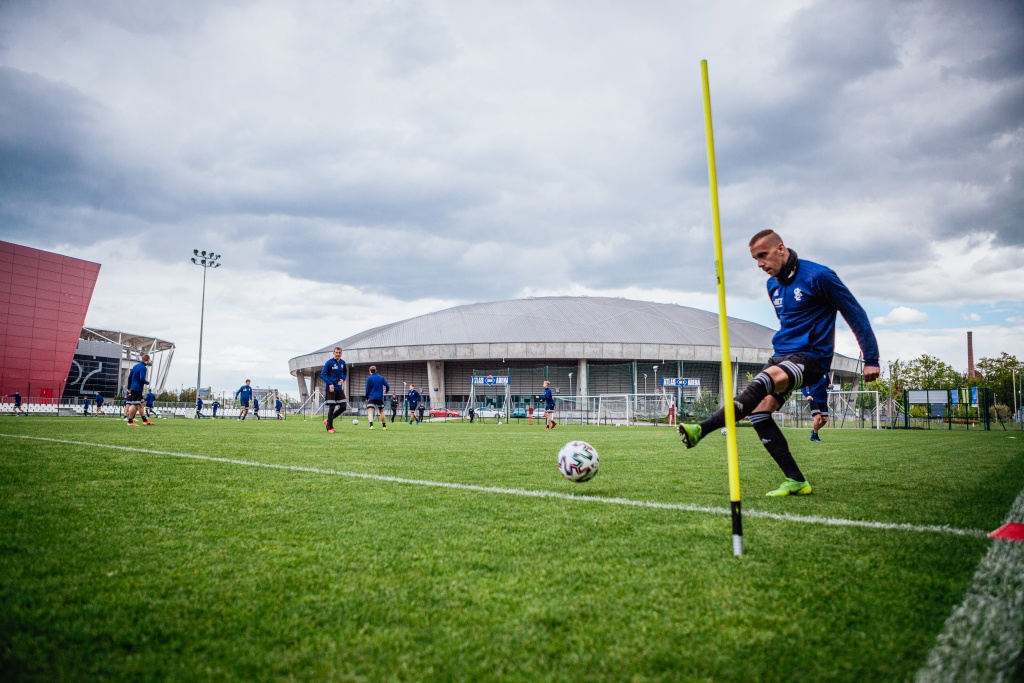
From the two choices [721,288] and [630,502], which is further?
[630,502]

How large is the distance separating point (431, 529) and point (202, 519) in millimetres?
1461

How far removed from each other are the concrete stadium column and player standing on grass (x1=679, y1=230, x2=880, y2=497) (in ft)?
211

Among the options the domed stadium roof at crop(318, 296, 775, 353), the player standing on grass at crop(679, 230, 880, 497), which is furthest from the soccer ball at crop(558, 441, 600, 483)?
the domed stadium roof at crop(318, 296, 775, 353)

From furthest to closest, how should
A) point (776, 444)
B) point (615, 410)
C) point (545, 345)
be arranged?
1. point (545, 345)
2. point (615, 410)
3. point (776, 444)

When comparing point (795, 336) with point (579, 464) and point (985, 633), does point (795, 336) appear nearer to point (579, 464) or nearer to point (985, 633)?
point (579, 464)

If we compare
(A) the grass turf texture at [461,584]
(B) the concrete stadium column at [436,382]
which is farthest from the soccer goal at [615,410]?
(B) the concrete stadium column at [436,382]

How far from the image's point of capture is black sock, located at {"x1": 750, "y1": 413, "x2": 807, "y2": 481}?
487 cm

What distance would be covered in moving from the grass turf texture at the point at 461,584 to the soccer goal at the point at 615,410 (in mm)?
25494

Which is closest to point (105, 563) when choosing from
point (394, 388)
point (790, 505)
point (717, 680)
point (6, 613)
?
point (6, 613)

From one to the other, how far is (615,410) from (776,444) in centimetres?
2623

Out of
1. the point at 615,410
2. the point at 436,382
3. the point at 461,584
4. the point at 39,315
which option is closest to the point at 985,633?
the point at 461,584

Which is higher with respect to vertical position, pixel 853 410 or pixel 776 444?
pixel 776 444

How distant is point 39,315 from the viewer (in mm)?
56688

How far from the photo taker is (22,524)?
343cm
